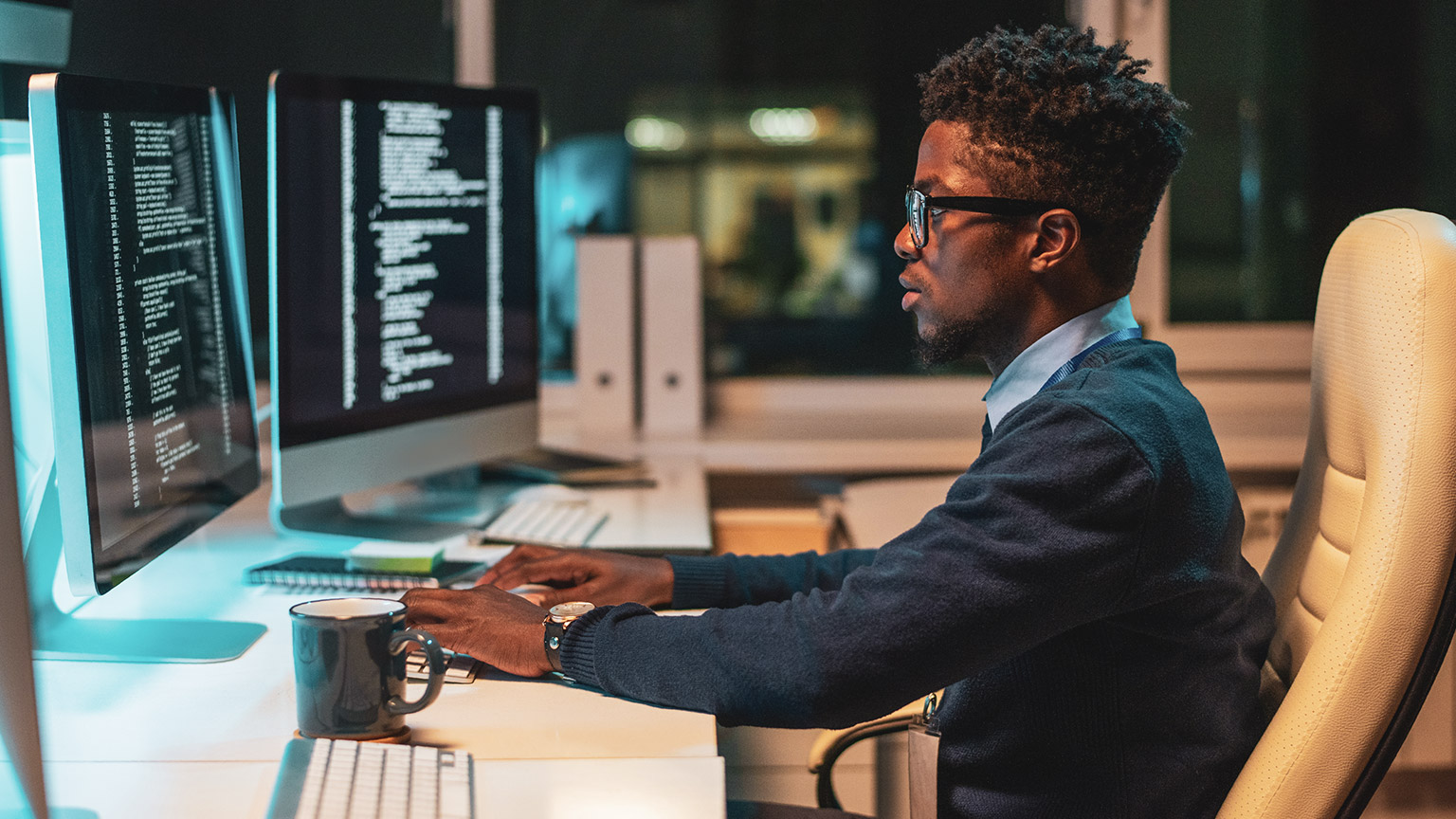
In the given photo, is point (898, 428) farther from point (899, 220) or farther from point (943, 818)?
point (943, 818)

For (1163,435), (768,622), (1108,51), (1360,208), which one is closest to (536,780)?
(768,622)

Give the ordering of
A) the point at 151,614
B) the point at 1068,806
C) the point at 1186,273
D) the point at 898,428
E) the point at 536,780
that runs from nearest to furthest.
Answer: the point at 536,780
the point at 1068,806
the point at 151,614
the point at 898,428
the point at 1186,273

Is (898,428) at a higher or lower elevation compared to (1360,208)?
lower

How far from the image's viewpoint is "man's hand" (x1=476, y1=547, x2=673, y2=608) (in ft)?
3.89

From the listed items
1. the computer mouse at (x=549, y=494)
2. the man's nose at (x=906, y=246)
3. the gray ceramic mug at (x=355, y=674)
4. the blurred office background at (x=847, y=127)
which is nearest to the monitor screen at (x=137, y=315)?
the gray ceramic mug at (x=355, y=674)

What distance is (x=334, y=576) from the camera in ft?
4.17

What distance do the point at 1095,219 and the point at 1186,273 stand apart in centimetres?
189

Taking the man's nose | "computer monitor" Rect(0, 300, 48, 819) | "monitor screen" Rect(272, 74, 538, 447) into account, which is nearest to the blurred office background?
"monitor screen" Rect(272, 74, 538, 447)

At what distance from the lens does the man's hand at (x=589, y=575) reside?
1.19m

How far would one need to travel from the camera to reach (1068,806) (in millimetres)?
918

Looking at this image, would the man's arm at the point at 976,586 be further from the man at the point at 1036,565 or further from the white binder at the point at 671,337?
the white binder at the point at 671,337

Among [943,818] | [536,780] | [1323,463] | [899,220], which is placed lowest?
[943,818]

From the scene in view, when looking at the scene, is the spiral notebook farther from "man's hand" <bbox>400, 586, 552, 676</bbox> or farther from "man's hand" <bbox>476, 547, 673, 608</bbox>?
"man's hand" <bbox>400, 586, 552, 676</bbox>

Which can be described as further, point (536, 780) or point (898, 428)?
point (898, 428)
